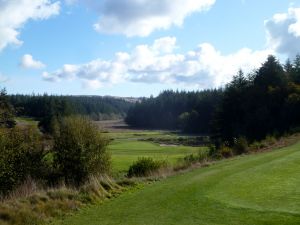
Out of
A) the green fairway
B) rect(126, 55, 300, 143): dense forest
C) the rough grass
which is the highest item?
rect(126, 55, 300, 143): dense forest

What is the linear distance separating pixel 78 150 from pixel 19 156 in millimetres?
4057

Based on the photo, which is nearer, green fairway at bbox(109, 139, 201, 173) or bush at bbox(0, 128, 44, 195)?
bush at bbox(0, 128, 44, 195)

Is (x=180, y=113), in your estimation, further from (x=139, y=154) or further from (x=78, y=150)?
(x=78, y=150)

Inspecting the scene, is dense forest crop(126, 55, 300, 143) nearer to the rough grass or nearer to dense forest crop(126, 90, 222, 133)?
the rough grass

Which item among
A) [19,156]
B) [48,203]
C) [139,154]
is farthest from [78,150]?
[139,154]

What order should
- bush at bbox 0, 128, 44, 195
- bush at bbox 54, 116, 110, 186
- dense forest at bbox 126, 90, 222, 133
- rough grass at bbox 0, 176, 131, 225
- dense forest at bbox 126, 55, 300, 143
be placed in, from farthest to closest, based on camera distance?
1. dense forest at bbox 126, 90, 222, 133
2. dense forest at bbox 126, 55, 300, 143
3. bush at bbox 54, 116, 110, 186
4. bush at bbox 0, 128, 44, 195
5. rough grass at bbox 0, 176, 131, 225

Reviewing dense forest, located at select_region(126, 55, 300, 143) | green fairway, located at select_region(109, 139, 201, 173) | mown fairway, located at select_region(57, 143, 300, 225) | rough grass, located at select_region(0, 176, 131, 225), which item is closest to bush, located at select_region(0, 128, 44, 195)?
rough grass, located at select_region(0, 176, 131, 225)

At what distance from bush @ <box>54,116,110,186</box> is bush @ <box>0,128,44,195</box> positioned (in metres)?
1.77

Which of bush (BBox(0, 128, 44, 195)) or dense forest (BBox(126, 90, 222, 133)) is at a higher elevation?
dense forest (BBox(126, 90, 222, 133))

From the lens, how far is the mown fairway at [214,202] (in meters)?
10.9

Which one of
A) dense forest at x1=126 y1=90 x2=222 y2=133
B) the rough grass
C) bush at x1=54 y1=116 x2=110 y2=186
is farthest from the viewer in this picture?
dense forest at x1=126 y1=90 x2=222 y2=133

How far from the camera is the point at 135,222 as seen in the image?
11.4 metres

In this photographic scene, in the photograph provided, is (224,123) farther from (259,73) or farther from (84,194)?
(84,194)

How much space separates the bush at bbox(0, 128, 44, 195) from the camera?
27355mm
